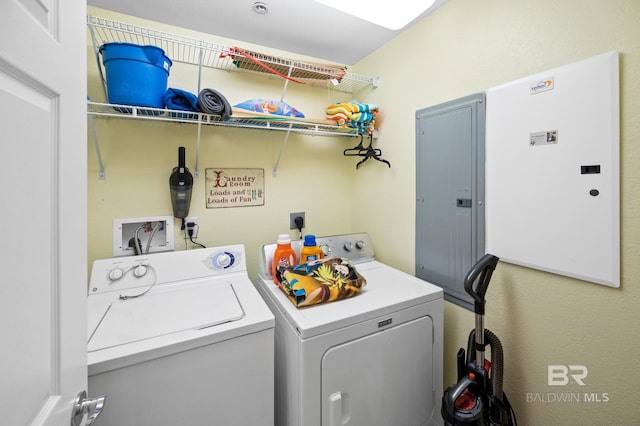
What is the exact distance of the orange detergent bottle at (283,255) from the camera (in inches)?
62.8

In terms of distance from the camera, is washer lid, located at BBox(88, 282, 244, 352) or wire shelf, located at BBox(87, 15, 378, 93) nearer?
washer lid, located at BBox(88, 282, 244, 352)

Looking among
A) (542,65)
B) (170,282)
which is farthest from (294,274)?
(542,65)

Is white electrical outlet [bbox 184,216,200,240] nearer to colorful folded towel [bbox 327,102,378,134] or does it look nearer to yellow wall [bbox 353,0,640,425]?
colorful folded towel [bbox 327,102,378,134]

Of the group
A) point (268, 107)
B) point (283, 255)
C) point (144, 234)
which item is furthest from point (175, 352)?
point (268, 107)

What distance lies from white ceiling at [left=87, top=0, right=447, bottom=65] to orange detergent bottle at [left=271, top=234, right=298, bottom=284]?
136 cm

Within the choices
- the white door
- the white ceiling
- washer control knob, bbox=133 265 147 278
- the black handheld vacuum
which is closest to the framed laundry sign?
washer control knob, bbox=133 265 147 278

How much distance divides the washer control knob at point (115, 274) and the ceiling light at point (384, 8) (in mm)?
1603

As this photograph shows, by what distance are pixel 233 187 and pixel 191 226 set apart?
0.38m

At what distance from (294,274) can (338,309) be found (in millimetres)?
289

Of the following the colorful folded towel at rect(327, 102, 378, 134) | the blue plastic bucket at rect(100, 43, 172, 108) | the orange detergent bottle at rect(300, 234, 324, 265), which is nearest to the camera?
the blue plastic bucket at rect(100, 43, 172, 108)

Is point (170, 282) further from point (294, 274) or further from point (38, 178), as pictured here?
point (38, 178)

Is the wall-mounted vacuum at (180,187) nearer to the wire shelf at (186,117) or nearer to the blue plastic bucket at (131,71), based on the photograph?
the wire shelf at (186,117)

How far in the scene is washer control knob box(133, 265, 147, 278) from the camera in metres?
1.39

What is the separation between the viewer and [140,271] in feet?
4.58
